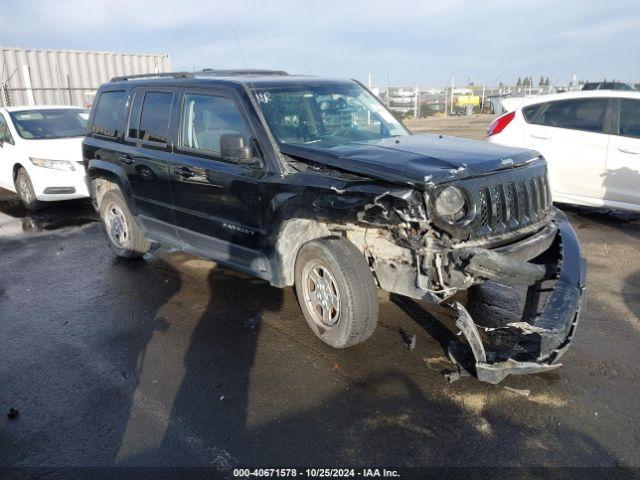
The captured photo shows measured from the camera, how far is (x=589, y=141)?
7043mm

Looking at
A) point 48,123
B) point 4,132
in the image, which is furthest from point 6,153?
point 48,123

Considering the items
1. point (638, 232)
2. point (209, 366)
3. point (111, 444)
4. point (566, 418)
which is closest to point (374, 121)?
point (209, 366)

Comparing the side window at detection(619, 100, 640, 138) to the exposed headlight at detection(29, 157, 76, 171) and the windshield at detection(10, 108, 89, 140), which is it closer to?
the exposed headlight at detection(29, 157, 76, 171)

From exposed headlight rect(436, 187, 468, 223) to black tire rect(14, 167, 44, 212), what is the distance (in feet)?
25.4

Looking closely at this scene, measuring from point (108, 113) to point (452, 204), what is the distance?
4341 millimetres

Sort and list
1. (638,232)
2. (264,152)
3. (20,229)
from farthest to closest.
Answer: (20,229) < (638,232) < (264,152)

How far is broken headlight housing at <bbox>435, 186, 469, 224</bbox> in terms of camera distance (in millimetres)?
3377

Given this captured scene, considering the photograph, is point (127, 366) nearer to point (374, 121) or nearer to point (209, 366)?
point (209, 366)

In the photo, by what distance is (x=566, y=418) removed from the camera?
3123 millimetres

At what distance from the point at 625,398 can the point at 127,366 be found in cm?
339

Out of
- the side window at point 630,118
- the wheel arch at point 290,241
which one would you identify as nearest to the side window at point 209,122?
the wheel arch at point 290,241

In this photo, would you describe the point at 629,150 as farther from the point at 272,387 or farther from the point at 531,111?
the point at 272,387

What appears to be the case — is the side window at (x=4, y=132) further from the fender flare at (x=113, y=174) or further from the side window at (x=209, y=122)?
the side window at (x=209, y=122)

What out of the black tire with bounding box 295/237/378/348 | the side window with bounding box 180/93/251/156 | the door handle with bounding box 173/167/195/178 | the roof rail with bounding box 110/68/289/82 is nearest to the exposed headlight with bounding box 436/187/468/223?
the black tire with bounding box 295/237/378/348
